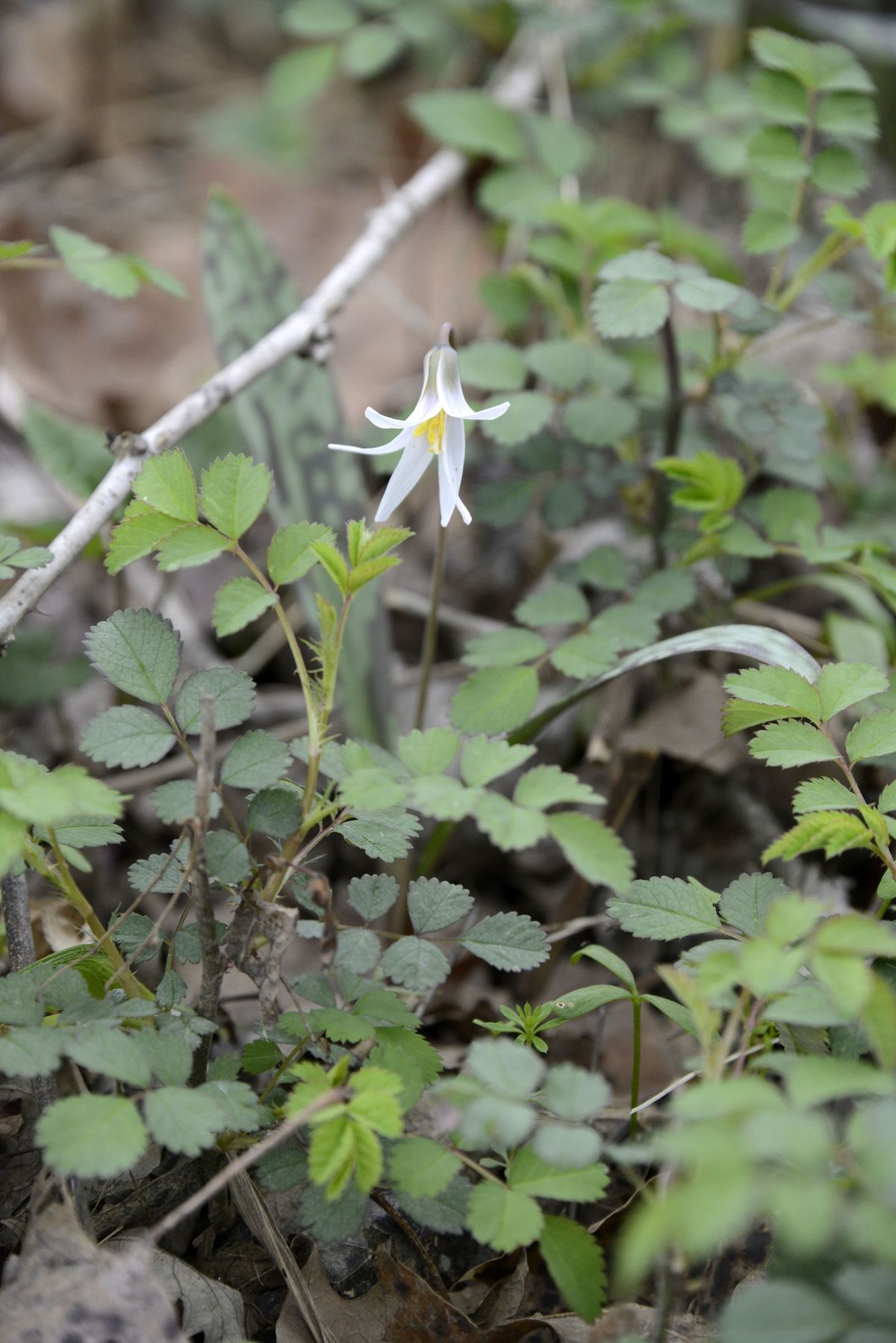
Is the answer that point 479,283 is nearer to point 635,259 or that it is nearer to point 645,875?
point 635,259

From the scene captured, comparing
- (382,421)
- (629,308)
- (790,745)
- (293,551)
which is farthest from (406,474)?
(790,745)

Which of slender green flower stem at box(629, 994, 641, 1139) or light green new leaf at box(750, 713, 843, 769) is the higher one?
light green new leaf at box(750, 713, 843, 769)

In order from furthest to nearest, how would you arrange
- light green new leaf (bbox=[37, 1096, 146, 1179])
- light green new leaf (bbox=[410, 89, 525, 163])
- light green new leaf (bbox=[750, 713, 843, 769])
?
light green new leaf (bbox=[410, 89, 525, 163])
light green new leaf (bbox=[750, 713, 843, 769])
light green new leaf (bbox=[37, 1096, 146, 1179])

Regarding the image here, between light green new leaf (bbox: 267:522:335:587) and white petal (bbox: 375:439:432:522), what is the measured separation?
0.28 m

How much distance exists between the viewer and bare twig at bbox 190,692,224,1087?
45.4 inches

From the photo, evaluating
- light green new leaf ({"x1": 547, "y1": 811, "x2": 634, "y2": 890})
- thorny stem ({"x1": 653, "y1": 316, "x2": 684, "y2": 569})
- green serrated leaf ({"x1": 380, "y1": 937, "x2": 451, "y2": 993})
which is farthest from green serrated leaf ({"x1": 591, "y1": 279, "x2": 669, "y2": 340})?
green serrated leaf ({"x1": 380, "y1": 937, "x2": 451, "y2": 993})

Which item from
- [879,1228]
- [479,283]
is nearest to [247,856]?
[879,1228]

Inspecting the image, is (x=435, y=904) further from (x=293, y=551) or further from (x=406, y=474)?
(x=406, y=474)

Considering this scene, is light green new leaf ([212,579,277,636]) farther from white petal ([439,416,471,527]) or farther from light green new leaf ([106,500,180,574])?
white petal ([439,416,471,527])

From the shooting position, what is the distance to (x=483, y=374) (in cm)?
199

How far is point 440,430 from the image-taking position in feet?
5.22

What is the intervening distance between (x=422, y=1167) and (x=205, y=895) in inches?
15.4

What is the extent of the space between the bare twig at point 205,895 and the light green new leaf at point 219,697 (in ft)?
0.06

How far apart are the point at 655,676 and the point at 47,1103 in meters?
1.49
